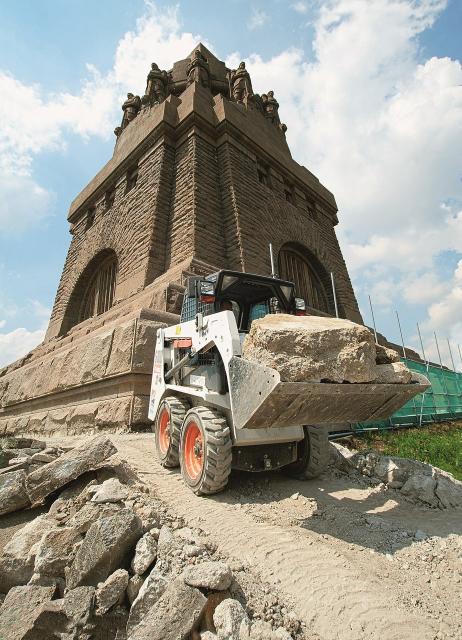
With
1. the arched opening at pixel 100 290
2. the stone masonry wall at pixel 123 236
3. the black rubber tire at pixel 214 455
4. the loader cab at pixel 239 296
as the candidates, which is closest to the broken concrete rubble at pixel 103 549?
the black rubber tire at pixel 214 455

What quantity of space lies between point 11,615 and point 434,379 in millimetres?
11913

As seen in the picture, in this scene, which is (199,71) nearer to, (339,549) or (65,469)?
(65,469)

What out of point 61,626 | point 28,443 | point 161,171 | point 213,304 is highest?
point 161,171

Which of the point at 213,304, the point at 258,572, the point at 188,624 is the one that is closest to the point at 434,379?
the point at 213,304

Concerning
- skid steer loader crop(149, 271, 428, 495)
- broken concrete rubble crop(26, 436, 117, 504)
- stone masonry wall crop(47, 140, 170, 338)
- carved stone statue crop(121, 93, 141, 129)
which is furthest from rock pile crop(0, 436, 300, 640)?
carved stone statue crop(121, 93, 141, 129)

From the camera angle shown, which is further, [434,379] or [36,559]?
[434,379]

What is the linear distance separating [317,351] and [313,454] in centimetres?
171

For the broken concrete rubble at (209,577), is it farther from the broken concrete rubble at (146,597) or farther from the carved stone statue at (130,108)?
the carved stone statue at (130,108)

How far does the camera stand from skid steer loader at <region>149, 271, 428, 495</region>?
282cm

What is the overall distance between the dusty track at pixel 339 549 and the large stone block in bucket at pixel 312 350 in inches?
49.9

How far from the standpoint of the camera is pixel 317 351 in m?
2.88

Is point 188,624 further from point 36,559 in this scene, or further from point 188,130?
point 188,130

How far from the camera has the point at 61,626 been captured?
6.53 ft

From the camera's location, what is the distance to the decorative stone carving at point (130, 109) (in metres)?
16.2
